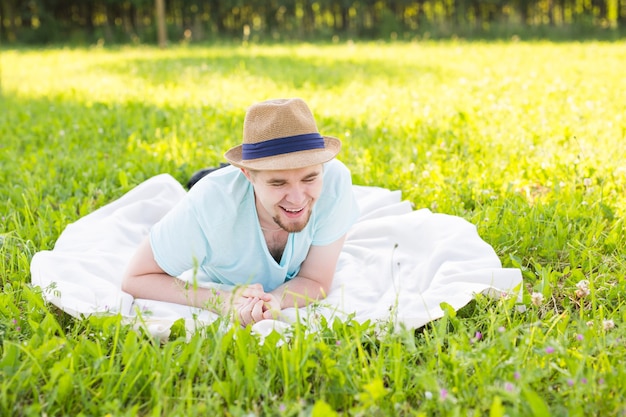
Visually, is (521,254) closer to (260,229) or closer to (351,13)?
(260,229)

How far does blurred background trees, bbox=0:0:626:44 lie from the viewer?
2345 centimetres

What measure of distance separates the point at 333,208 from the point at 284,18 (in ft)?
78.6

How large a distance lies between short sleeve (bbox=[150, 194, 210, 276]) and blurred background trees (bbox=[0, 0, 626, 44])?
20264 mm

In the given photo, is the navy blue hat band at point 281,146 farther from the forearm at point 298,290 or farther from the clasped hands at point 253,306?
the forearm at point 298,290

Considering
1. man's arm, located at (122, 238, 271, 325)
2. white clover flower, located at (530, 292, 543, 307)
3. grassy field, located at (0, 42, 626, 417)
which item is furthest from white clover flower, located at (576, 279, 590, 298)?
man's arm, located at (122, 238, 271, 325)

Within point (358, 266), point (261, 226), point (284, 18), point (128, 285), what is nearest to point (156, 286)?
point (128, 285)

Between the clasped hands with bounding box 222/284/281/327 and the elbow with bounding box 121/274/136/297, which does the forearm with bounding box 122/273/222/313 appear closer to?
the elbow with bounding box 121/274/136/297

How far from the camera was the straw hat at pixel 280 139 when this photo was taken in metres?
2.50

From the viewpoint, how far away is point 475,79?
30.3ft

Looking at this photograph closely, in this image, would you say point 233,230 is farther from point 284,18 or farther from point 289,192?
point 284,18

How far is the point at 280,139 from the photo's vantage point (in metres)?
2.51

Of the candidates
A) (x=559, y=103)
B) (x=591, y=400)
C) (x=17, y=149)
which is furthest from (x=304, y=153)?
(x=559, y=103)

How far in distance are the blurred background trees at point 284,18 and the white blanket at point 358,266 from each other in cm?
1896

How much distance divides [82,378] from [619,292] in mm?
2273
